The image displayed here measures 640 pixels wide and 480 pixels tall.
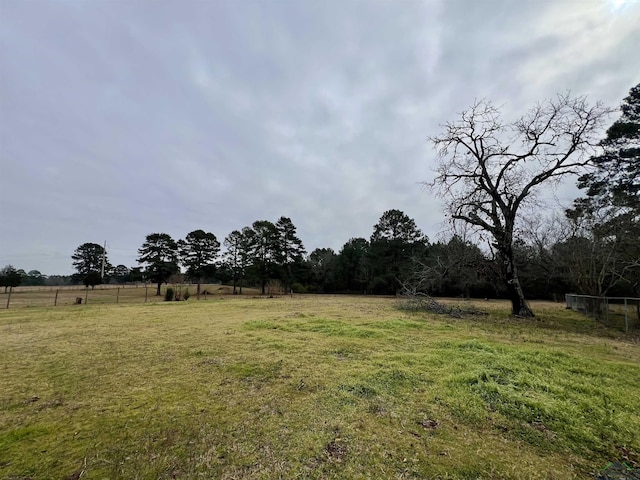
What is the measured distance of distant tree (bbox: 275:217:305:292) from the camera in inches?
1506

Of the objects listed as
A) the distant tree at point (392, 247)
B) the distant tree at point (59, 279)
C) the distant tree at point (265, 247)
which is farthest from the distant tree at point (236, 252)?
the distant tree at point (59, 279)

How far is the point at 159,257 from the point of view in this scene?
3656 centimetres

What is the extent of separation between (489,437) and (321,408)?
5.76 feet

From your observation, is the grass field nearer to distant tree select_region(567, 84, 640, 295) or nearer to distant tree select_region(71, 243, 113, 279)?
distant tree select_region(567, 84, 640, 295)

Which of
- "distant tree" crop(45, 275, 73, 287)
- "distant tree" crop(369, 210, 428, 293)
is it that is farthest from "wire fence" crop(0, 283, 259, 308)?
"distant tree" crop(45, 275, 73, 287)

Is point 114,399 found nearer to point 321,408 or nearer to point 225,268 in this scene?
point 321,408

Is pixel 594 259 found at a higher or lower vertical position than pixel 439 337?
higher

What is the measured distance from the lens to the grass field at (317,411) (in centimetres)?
237

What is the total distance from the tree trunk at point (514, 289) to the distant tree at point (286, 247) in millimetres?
28879

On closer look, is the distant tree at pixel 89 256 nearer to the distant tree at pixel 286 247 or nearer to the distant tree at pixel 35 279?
the distant tree at pixel 35 279

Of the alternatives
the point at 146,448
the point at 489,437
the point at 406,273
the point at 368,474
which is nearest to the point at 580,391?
the point at 489,437

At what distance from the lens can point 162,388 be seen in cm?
409

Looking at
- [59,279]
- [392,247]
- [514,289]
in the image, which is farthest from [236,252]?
[59,279]

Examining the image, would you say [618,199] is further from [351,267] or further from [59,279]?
[59,279]
